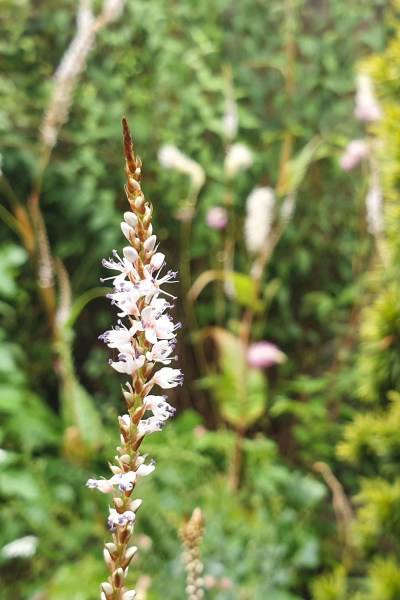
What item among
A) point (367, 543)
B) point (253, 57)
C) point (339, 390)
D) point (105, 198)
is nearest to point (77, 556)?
point (367, 543)

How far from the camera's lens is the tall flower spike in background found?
0.45m

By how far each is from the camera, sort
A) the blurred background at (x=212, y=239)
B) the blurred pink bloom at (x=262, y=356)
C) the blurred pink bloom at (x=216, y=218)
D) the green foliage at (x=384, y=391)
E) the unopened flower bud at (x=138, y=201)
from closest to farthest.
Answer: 1. the unopened flower bud at (x=138, y=201)
2. the green foliage at (x=384, y=391)
3. the blurred background at (x=212, y=239)
4. the blurred pink bloom at (x=262, y=356)
5. the blurred pink bloom at (x=216, y=218)

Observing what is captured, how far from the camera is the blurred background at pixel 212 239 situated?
6.44ft

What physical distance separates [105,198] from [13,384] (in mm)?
993

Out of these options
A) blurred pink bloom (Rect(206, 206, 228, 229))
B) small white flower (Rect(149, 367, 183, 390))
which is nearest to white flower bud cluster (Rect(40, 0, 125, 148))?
blurred pink bloom (Rect(206, 206, 228, 229))

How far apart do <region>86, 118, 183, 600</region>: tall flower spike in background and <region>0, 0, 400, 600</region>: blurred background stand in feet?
4.40

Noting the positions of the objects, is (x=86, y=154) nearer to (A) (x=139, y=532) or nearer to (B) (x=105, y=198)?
(B) (x=105, y=198)

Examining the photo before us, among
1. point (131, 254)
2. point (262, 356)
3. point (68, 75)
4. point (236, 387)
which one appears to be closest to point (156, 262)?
point (131, 254)

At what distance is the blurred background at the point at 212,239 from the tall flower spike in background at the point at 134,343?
4.40ft

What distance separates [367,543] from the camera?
1590mm

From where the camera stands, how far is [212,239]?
2799 millimetres

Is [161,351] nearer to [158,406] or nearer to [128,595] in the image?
[158,406]

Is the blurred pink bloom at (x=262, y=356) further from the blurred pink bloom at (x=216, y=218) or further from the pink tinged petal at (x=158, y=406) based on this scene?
the pink tinged petal at (x=158, y=406)

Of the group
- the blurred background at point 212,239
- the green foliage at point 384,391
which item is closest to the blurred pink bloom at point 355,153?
the blurred background at point 212,239
